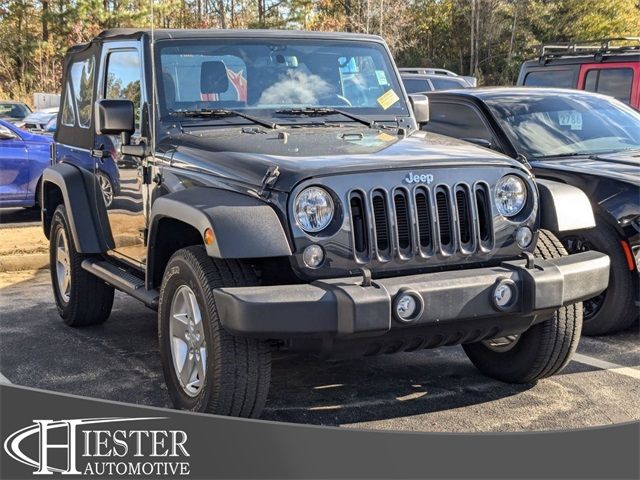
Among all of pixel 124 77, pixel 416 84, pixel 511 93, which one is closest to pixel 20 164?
pixel 124 77

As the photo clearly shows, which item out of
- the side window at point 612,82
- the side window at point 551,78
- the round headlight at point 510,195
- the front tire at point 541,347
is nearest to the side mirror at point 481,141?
the front tire at point 541,347

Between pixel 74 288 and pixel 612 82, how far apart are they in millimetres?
8201

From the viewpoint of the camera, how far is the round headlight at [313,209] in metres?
3.99

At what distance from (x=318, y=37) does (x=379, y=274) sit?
2247mm

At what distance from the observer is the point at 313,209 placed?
13.2 ft

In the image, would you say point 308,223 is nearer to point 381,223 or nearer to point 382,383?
point 381,223

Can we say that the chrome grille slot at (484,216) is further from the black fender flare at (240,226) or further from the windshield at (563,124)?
the windshield at (563,124)

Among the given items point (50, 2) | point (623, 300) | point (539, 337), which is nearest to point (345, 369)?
point (539, 337)

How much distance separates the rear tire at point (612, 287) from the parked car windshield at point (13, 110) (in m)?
22.6

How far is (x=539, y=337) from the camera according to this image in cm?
479

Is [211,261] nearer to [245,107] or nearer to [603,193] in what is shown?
[245,107]

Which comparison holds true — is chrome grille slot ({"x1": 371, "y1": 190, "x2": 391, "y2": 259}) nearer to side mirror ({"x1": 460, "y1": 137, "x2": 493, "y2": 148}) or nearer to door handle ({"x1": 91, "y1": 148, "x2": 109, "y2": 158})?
door handle ({"x1": 91, "y1": 148, "x2": 109, "y2": 158})

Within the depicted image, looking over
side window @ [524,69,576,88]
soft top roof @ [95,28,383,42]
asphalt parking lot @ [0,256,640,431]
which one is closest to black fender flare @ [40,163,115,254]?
asphalt parking lot @ [0,256,640,431]

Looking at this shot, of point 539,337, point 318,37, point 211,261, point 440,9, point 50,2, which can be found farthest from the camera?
point 440,9
